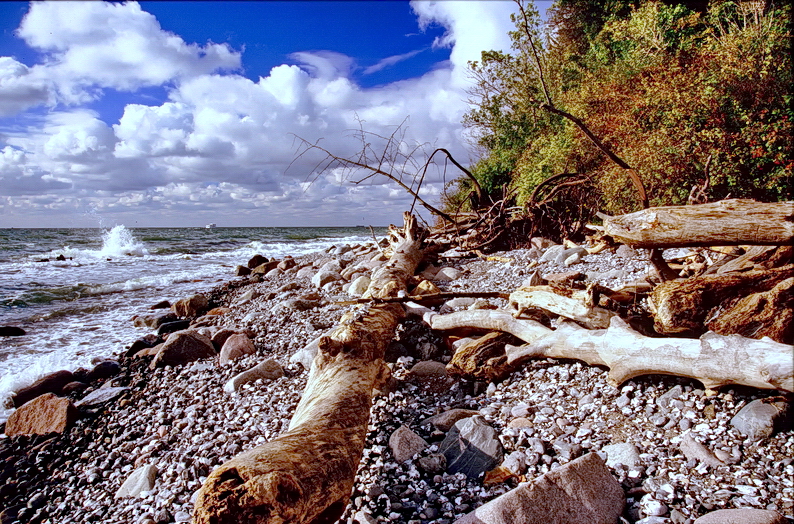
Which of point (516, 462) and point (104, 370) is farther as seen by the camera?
point (104, 370)

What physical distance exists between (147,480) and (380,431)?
1.52 meters

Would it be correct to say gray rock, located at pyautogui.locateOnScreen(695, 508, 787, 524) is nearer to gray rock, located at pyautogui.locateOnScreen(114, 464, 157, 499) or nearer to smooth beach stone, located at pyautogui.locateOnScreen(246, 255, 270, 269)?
gray rock, located at pyautogui.locateOnScreen(114, 464, 157, 499)

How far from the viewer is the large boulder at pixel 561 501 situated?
1.81m

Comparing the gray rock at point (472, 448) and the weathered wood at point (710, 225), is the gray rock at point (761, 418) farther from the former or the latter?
the gray rock at point (472, 448)

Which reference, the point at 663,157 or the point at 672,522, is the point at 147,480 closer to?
the point at 672,522

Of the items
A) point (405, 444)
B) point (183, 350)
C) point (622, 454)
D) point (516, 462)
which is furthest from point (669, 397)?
point (183, 350)

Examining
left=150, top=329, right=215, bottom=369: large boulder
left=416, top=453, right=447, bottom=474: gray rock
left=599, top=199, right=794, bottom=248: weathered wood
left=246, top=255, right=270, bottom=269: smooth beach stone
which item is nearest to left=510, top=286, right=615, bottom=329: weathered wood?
left=599, top=199, right=794, bottom=248: weathered wood

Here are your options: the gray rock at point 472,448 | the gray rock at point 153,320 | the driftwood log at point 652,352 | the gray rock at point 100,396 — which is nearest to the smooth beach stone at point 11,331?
the gray rock at point 153,320

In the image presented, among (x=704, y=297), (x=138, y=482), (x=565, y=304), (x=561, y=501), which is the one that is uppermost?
(x=704, y=297)

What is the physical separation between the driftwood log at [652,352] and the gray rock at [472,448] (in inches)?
33.3

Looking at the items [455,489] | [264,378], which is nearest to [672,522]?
[455,489]

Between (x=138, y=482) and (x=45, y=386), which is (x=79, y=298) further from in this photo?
(x=138, y=482)

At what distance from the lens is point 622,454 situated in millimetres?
2225

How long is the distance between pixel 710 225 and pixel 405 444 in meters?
2.38
